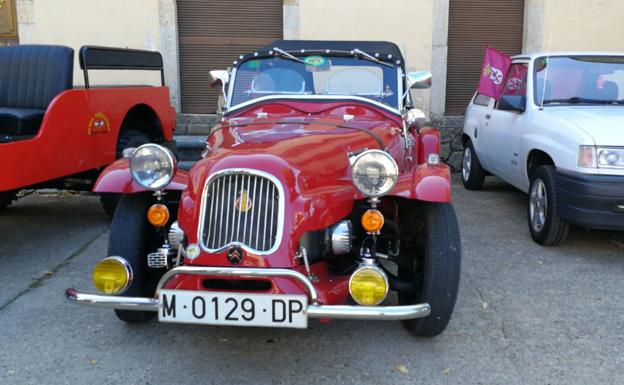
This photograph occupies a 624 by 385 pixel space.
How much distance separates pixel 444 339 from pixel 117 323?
203 cm

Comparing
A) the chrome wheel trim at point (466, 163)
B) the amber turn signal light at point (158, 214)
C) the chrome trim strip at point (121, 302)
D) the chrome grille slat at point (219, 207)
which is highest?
the chrome grille slat at point (219, 207)

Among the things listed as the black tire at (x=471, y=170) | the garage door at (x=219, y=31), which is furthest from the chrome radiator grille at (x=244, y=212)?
the garage door at (x=219, y=31)

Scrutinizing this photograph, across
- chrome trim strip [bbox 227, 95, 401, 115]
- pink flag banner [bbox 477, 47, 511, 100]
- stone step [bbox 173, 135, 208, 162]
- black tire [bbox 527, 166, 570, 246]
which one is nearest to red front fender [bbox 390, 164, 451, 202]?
chrome trim strip [bbox 227, 95, 401, 115]

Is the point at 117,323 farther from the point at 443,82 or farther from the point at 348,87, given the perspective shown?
the point at 443,82

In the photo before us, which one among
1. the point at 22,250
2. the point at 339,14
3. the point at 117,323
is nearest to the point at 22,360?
the point at 117,323

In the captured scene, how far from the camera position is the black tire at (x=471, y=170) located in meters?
7.48

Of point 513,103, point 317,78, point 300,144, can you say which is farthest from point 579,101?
point 300,144

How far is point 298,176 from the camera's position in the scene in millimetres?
3035

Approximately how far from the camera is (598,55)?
6.05m

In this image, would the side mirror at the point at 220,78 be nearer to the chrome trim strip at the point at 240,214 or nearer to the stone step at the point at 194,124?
the chrome trim strip at the point at 240,214

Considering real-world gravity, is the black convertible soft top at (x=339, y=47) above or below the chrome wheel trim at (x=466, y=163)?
above

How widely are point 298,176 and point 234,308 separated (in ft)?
2.44

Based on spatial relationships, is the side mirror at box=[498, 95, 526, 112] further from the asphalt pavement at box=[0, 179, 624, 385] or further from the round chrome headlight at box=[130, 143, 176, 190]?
the round chrome headlight at box=[130, 143, 176, 190]

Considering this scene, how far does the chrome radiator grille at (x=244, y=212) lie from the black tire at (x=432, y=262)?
0.90 metres
